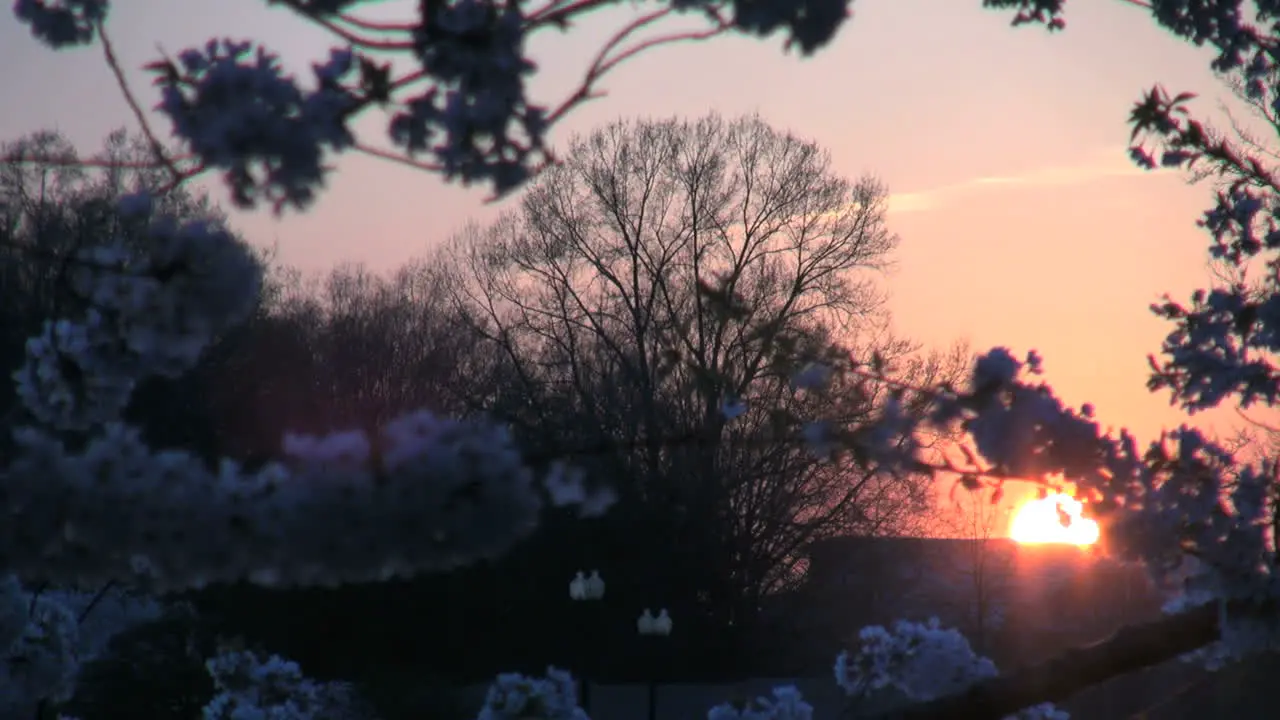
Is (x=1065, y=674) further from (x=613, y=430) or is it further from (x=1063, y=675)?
(x=613, y=430)

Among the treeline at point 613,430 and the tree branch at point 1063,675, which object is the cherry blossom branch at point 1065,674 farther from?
the treeline at point 613,430

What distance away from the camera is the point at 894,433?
3.42 meters

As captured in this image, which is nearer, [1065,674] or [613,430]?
[1065,674]

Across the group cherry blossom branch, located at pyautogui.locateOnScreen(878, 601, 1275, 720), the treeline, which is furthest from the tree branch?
the treeline

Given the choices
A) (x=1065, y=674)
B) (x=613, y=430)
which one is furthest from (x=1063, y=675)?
(x=613, y=430)

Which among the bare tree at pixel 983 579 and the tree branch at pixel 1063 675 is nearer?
the tree branch at pixel 1063 675

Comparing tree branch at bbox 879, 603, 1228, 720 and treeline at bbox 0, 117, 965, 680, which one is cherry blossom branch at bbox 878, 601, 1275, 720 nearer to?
tree branch at bbox 879, 603, 1228, 720

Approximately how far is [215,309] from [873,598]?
116ft

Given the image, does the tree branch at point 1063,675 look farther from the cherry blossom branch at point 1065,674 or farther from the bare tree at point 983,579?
the bare tree at point 983,579

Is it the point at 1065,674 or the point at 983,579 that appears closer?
the point at 1065,674

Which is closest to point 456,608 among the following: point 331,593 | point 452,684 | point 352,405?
point 452,684

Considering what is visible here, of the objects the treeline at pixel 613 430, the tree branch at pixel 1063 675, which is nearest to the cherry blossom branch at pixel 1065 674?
the tree branch at pixel 1063 675

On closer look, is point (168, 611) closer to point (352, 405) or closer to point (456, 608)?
point (456, 608)

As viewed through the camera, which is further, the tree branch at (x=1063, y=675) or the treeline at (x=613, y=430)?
the treeline at (x=613, y=430)
